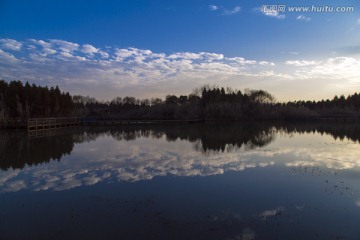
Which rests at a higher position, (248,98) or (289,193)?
(248,98)

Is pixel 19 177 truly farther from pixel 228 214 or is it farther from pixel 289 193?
pixel 289 193

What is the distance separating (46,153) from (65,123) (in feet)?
103

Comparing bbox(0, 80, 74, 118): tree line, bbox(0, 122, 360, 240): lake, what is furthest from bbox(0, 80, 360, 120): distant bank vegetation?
bbox(0, 122, 360, 240): lake

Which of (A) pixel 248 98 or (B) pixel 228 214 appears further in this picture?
(A) pixel 248 98

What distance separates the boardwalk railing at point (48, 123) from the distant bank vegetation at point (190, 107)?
129 inches

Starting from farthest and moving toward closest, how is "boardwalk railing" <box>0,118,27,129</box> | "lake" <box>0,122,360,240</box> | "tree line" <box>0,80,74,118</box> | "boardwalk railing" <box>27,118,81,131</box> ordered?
"tree line" <box>0,80,74,118</box> < "boardwalk railing" <box>0,118,27,129</box> < "boardwalk railing" <box>27,118,81,131</box> < "lake" <box>0,122,360,240</box>

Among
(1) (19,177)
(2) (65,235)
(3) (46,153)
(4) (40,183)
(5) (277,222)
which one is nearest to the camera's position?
(2) (65,235)

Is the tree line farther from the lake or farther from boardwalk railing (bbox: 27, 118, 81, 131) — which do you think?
the lake

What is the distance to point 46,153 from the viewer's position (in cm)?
1689

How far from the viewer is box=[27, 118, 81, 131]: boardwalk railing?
35341 mm

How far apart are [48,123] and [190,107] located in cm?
4428

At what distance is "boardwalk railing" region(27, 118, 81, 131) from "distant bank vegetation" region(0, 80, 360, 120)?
3.28m

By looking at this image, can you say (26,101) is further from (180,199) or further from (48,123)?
(180,199)

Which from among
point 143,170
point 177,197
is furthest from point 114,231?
point 143,170
